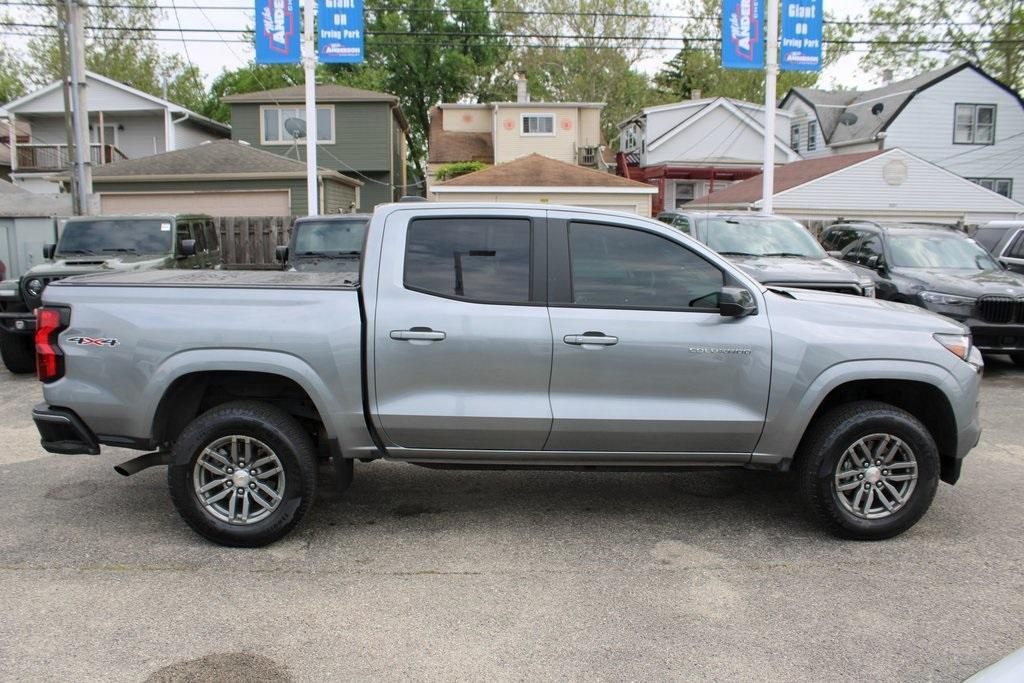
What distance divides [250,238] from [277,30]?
522cm

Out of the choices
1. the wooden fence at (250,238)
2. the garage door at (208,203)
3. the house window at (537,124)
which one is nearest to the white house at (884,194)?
the house window at (537,124)

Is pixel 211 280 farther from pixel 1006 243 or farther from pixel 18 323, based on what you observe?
pixel 1006 243

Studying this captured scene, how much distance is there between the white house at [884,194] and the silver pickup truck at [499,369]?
988 inches

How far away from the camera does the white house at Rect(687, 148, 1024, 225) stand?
29.3m

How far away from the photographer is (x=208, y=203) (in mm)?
24531

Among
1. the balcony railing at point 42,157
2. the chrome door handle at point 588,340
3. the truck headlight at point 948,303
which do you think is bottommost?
the truck headlight at point 948,303

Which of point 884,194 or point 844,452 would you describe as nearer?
point 844,452

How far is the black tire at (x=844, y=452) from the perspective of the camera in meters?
4.89

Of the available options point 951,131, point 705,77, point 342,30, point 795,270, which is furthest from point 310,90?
point 705,77

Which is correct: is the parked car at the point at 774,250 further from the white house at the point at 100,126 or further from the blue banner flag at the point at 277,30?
the white house at the point at 100,126

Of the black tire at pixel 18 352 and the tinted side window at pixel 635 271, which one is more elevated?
the tinted side window at pixel 635 271

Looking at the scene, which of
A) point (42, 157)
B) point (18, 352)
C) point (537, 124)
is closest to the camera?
point (18, 352)

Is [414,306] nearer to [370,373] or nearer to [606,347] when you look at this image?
[370,373]

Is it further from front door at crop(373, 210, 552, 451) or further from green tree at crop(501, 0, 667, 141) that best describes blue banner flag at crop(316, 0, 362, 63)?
green tree at crop(501, 0, 667, 141)
